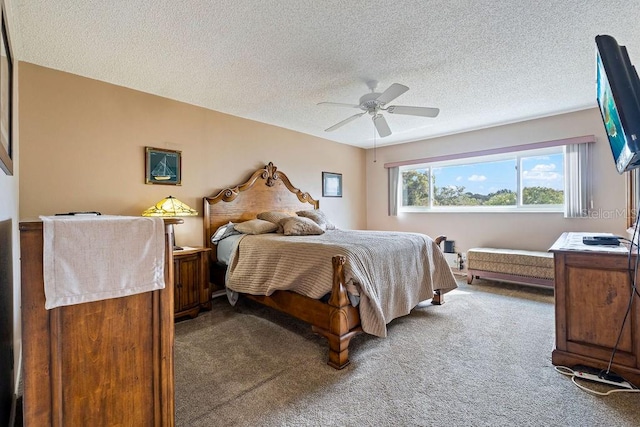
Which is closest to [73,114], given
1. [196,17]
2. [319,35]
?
[196,17]

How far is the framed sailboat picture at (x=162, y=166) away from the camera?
10.4 ft

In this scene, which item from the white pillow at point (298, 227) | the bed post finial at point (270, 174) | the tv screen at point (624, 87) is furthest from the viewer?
the bed post finial at point (270, 174)

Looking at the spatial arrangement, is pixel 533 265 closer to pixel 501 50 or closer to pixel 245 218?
pixel 501 50

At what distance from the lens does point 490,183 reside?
15.4ft

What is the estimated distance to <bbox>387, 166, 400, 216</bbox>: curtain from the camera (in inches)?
221

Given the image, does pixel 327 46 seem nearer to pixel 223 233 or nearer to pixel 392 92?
pixel 392 92

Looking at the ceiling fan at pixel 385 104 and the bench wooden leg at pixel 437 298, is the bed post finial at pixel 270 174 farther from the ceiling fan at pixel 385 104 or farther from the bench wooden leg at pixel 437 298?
the bench wooden leg at pixel 437 298

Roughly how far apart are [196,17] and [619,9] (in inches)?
109

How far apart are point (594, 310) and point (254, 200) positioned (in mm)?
3575

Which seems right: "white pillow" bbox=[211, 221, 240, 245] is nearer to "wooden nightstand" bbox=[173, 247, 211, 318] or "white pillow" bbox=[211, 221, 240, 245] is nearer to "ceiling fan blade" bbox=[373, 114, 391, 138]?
"wooden nightstand" bbox=[173, 247, 211, 318]

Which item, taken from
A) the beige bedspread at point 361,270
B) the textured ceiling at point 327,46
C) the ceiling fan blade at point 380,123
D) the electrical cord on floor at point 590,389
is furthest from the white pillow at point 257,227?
the electrical cord on floor at point 590,389

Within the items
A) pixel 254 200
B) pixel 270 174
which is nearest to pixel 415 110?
pixel 270 174

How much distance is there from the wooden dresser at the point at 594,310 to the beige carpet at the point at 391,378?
201 millimetres

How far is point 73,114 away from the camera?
270 centimetres
